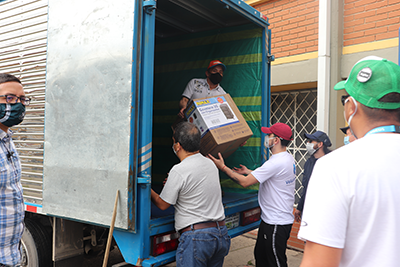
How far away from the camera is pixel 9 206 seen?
1910 millimetres

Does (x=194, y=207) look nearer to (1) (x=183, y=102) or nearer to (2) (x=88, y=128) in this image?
(2) (x=88, y=128)

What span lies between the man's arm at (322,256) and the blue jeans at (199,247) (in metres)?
1.61

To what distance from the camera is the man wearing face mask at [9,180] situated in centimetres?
188

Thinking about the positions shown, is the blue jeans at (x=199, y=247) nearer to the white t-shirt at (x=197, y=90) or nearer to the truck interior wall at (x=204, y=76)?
the truck interior wall at (x=204, y=76)

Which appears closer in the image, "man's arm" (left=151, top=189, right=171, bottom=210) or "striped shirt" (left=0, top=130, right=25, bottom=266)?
"striped shirt" (left=0, top=130, right=25, bottom=266)

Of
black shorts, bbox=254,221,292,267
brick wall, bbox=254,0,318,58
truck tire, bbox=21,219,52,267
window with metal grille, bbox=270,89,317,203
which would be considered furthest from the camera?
window with metal grille, bbox=270,89,317,203

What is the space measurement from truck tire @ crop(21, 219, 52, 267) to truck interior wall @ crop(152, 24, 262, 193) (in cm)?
196

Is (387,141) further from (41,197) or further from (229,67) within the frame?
(229,67)

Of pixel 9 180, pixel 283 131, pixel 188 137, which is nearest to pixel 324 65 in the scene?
pixel 283 131

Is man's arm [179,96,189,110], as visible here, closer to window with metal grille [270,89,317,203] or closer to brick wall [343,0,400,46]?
window with metal grille [270,89,317,203]

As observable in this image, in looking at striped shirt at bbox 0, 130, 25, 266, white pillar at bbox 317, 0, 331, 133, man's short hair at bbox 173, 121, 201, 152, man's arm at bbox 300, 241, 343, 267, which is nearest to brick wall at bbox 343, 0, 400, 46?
white pillar at bbox 317, 0, 331, 133

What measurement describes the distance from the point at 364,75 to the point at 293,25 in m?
4.33

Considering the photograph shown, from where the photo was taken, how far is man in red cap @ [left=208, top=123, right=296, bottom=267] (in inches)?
129

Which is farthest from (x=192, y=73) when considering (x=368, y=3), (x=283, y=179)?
(x=368, y=3)
